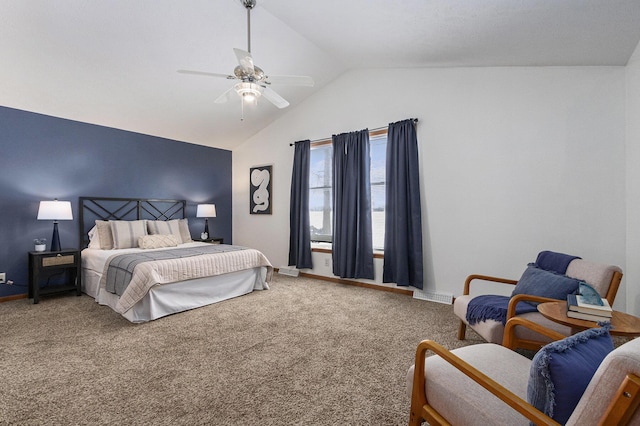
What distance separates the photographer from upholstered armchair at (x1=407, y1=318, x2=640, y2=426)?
0.76m

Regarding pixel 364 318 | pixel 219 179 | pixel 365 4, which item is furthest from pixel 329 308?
pixel 219 179

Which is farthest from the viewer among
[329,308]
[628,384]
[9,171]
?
[9,171]

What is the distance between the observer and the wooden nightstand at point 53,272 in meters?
3.72

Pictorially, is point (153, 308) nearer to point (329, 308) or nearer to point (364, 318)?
point (329, 308)

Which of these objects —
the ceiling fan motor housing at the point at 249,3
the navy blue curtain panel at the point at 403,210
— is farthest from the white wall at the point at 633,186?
the ceiling fan motor housing at the point at 249,3

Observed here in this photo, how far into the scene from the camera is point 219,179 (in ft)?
20.6

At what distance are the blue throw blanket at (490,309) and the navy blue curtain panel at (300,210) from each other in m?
3.04

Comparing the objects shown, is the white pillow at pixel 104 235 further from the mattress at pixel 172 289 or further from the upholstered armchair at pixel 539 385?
the upholstered armchair at pixel 539 385

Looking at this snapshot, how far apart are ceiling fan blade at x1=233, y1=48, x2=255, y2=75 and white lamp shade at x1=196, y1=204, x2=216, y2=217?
3.50m

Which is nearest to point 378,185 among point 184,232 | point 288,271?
point 288,271

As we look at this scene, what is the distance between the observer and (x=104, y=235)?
14.1 ft

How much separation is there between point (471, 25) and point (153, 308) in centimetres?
404

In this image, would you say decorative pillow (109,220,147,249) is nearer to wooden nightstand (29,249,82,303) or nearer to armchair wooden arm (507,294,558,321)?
wooden nightstand (29,249,82,303)

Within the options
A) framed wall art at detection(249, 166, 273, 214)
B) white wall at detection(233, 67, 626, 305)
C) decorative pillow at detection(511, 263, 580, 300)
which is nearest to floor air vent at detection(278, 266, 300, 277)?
framed wall art at detection(249, 166, 273, 214)
